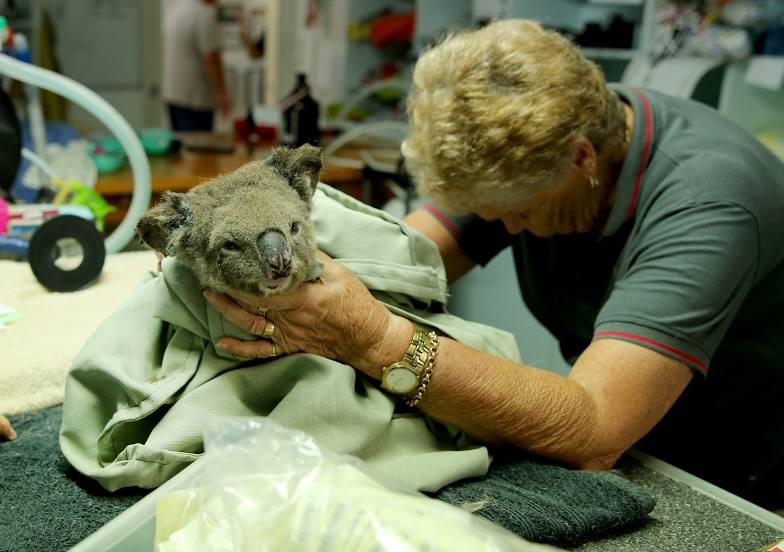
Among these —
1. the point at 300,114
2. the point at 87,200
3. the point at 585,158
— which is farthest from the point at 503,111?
the point at 300,114

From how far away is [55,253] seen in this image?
126 centimetres

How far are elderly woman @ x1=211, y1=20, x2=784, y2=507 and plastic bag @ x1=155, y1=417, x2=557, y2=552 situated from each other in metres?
0.21

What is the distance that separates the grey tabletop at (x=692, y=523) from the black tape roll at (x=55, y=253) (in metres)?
0.90

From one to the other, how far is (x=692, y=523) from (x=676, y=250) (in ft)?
1.14

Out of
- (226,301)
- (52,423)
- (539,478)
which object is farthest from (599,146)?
(52,423)

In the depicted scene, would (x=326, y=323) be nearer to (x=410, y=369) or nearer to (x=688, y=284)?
(x=410, y=369)

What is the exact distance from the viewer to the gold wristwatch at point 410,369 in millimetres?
798

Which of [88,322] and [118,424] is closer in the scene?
[118,424]

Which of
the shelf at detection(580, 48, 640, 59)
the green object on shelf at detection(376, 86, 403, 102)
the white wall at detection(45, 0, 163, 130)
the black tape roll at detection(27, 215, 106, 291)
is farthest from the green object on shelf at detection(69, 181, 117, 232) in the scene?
the white wall at detection(45, 0, 163, 130)

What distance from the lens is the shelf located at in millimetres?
2645

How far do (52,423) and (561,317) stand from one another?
2.75 feet

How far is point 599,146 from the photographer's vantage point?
1.08 m

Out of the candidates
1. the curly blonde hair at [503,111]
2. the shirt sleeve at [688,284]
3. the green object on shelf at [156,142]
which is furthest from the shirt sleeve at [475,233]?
the green object on shelf at [156,142]

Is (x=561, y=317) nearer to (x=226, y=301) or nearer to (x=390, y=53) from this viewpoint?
(x=226, y=301)
